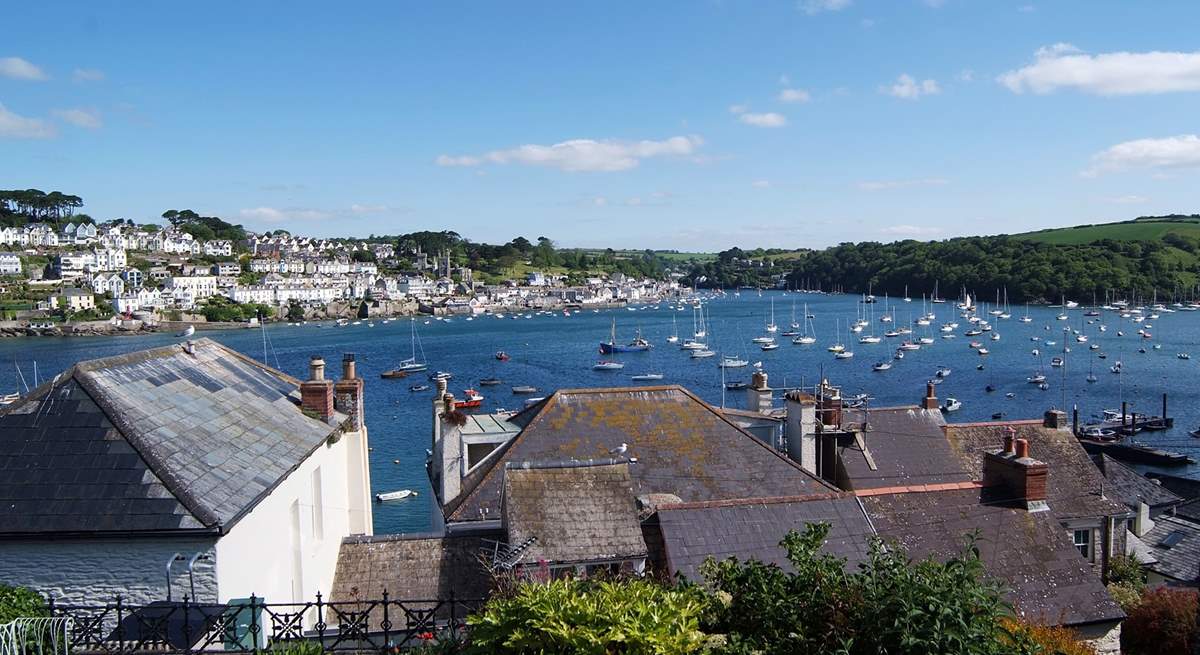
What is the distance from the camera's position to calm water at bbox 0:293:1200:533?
238 ft

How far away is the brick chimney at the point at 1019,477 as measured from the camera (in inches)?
631

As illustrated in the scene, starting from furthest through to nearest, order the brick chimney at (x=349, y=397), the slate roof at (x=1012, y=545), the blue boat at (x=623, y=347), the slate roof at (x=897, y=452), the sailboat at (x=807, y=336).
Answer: the sailboat at (x=807, y=336) < the blue boat at (x=623, y=347) < the slate roof at (x=897, y=452) < the brick chimney at (x=349, y=397) < the slate roof at (x=1012, y=545)

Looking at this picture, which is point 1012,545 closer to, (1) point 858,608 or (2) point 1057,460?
(2) point 1057,460

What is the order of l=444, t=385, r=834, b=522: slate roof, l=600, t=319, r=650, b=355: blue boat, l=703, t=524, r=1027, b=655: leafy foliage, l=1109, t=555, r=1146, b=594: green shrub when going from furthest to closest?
l=600, t=319, r=650, b=355: blue boat < l=1109, t=555, r=1146, b=594: green shrub < l=444, t=385, r=834, b=522: slate roof < l=703, t=524, r=1027, b=655: leafy foliage

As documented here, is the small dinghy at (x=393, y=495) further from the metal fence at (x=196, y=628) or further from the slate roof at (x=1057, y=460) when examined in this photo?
the metal fence at (x=196, y=628)

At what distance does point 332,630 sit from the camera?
11.3m

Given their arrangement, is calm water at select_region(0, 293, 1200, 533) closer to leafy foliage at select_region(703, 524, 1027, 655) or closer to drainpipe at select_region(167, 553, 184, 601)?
drainpipe at select_region(167, 553, 184, 601)

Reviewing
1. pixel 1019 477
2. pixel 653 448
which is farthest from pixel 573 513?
pixel 1019 477

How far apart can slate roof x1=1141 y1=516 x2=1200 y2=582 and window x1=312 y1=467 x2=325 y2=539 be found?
24.2 meters

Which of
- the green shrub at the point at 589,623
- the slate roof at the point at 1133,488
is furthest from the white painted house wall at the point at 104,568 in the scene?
the slate roof at the point at 1133,488

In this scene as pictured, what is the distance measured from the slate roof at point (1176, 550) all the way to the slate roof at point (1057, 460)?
15.0 ft

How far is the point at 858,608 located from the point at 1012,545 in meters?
9.16

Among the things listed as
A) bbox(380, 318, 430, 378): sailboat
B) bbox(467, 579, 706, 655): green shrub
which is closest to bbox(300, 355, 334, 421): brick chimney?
bbox(467, 579, 706, 655): green shrub

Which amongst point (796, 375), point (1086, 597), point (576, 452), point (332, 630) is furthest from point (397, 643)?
point (796, 375)
